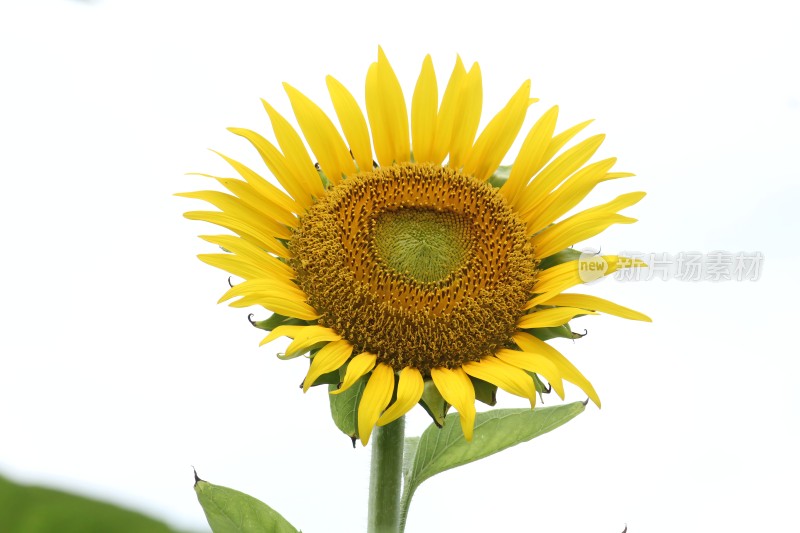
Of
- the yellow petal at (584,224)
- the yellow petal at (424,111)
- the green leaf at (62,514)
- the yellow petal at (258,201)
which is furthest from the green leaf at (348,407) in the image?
the green leaf at (62,514)

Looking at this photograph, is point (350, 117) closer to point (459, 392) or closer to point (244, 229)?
point (244, 229)

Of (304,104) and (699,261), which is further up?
(304,104)

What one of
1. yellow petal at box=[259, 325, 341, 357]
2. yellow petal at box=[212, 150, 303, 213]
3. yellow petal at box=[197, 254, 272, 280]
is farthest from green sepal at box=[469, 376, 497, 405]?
yellow petal at box=[212, 150, 303, 213]

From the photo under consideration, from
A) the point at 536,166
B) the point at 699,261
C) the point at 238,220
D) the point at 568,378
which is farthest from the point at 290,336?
the point at 699,261

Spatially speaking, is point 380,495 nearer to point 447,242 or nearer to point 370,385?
point 370,385

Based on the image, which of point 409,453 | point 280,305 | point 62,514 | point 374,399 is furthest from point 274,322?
point 62,514

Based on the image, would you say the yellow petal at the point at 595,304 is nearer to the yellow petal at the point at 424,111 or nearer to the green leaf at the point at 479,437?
the green leaf at the point at 479,437
